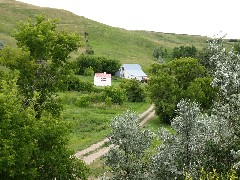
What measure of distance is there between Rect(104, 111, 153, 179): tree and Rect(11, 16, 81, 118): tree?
6.42 m

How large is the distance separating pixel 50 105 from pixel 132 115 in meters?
7.41

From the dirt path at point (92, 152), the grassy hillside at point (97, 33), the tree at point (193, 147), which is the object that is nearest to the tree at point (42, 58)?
the tree at point (193, 147)

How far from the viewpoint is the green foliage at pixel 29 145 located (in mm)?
18297

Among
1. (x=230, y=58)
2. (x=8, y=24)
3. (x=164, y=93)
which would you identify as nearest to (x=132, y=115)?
(x=230, y=58)

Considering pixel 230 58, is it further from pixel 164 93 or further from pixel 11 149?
pixel 164 93

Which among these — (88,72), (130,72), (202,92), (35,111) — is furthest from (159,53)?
(35,111)

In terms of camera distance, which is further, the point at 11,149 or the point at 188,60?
the point at 188,60

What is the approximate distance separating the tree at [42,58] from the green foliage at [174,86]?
28129 mm

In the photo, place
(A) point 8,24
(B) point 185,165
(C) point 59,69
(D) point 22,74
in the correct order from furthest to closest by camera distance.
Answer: (A) point 8,24
(C) point 59,69
(D) point 22,74
(B) point 185,165

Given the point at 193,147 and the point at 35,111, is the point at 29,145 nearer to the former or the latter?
the point at 35,111

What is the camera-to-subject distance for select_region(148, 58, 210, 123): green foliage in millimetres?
55094

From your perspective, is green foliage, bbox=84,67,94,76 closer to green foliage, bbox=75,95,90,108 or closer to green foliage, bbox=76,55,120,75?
green foliage, bbox=76,55,120,75

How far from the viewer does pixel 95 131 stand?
48.7m

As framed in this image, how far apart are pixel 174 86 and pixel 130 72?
169 ft
